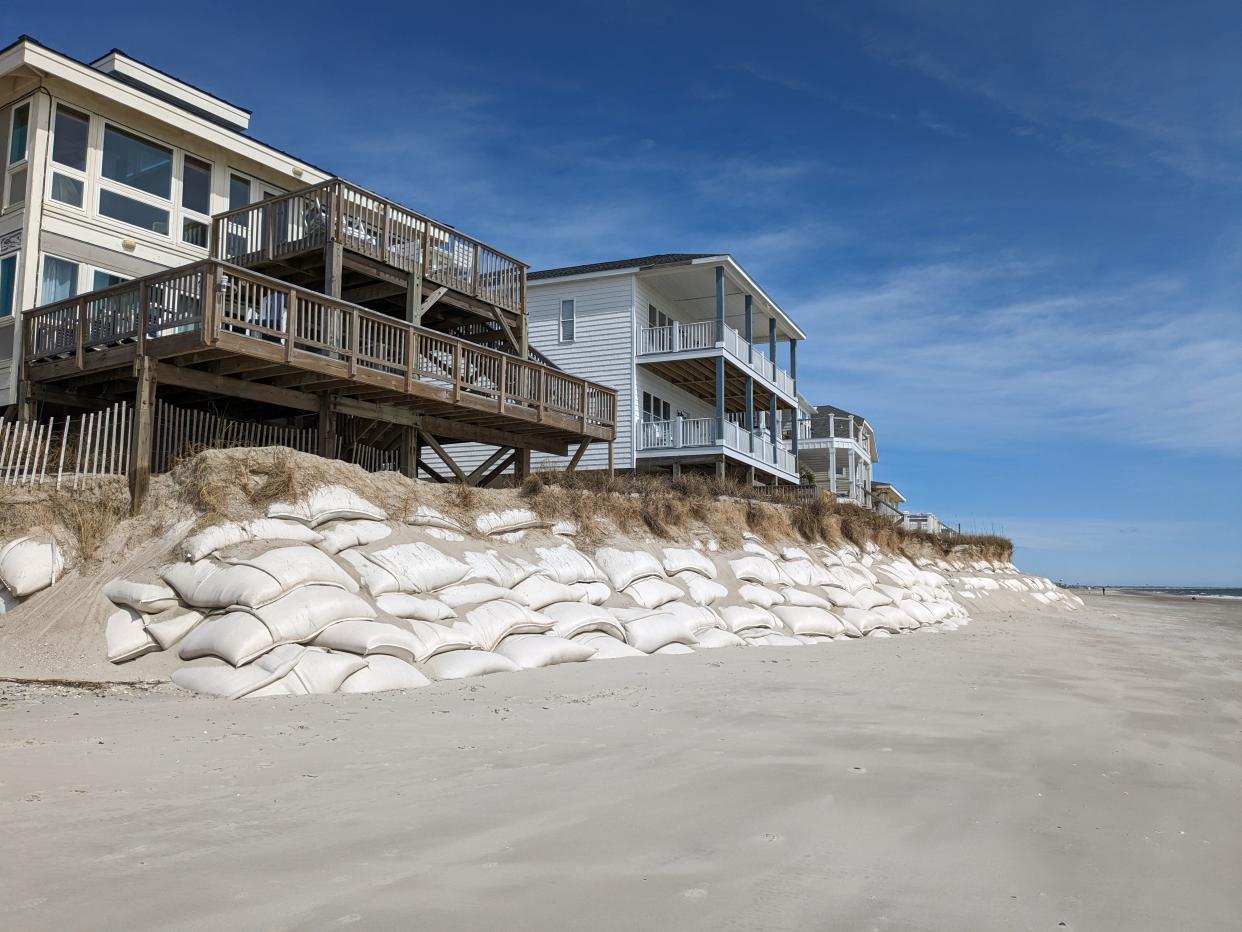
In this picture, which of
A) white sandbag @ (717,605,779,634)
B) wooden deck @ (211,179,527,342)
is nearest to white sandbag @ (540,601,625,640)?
white sandbag @ (717,605,779,634)

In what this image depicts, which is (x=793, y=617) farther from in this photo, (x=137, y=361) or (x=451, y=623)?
(x=137, y=361)

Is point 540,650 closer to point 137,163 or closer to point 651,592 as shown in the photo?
point 651,592

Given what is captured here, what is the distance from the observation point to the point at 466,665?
7.48m

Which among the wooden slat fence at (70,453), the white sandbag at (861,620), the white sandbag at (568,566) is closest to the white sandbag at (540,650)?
the white sandbag at (568,566)

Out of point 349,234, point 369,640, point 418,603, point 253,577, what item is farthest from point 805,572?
point 349,234

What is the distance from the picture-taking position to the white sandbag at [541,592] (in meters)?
9.09

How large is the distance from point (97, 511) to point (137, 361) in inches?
80.2

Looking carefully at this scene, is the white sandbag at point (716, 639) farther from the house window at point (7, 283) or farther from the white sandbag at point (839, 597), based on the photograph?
the house window at point (7, 283)

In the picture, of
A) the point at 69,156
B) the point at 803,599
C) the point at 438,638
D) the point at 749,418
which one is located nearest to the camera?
the point at 438,638

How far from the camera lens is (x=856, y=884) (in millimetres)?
2826

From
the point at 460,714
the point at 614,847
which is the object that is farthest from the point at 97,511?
the point at 614,847

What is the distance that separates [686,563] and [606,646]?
3.03m

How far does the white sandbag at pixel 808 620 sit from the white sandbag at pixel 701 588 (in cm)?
79

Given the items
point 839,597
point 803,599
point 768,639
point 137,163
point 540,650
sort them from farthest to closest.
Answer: point 137,163
point 839,597
point 803,599
point 768,639
point 540,650
